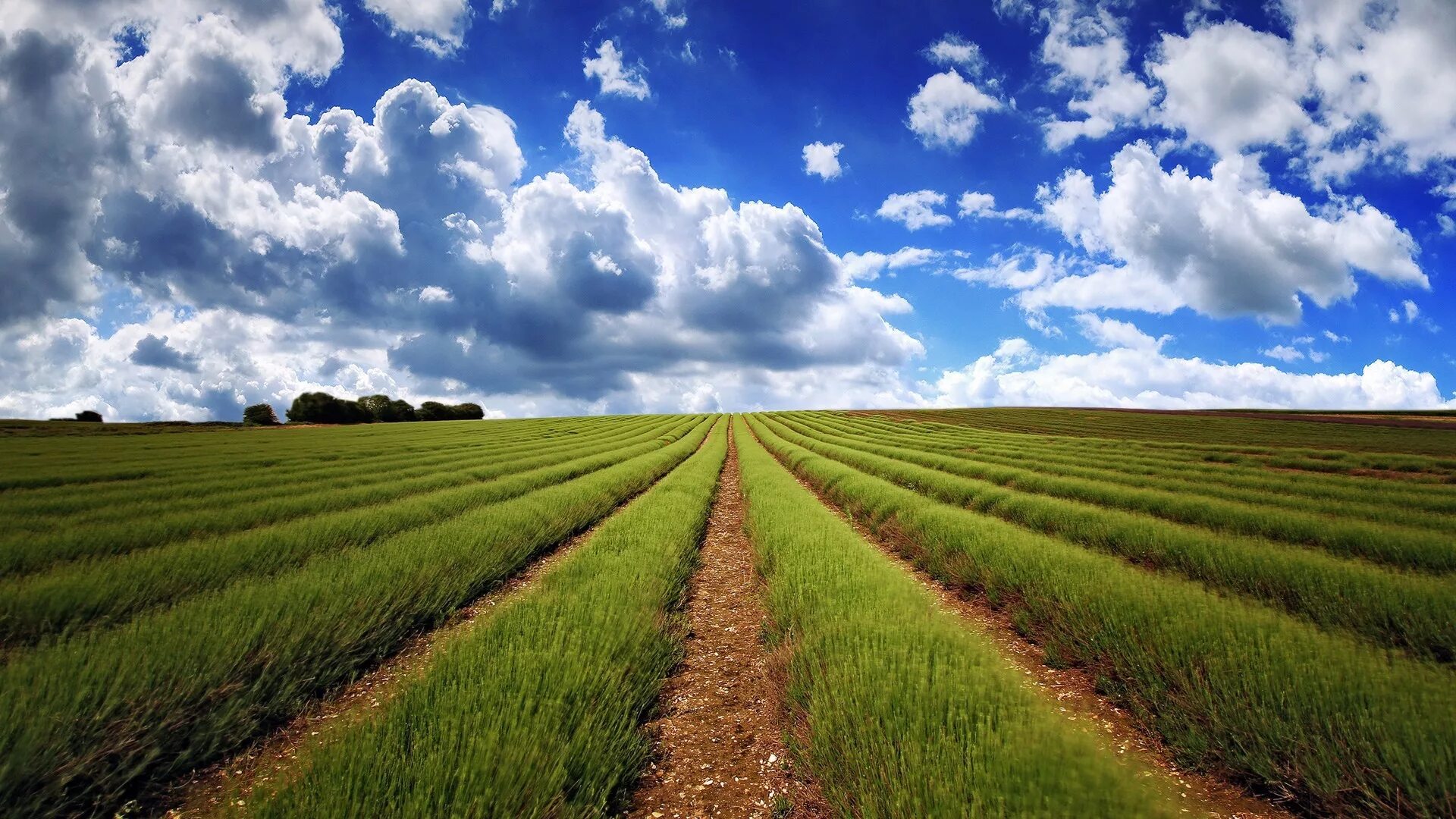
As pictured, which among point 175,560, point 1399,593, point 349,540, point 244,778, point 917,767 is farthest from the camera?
point 349,540

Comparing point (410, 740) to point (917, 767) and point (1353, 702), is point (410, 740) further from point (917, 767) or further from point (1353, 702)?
point (1353, 702)

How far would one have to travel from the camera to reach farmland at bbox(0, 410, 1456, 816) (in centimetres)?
277

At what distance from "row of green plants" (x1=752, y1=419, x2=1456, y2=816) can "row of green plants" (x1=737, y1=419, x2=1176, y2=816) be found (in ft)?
2.78

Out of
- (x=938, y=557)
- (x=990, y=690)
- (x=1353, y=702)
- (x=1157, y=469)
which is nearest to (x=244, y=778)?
(x=990, y=690)

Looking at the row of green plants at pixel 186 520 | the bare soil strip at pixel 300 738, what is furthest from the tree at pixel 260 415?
the bare soil strip at pixel 300 738

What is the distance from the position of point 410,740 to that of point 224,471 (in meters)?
19.1

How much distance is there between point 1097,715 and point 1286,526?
25.7 ft

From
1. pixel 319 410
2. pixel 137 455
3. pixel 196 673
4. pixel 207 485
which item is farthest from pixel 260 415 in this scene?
pixel 196 673

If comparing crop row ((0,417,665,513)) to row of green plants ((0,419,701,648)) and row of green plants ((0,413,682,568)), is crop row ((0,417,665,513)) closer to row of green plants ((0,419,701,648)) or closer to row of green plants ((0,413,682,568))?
row of green plants ((0,413,682,568))

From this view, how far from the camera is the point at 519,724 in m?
3.19

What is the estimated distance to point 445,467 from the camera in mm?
19375

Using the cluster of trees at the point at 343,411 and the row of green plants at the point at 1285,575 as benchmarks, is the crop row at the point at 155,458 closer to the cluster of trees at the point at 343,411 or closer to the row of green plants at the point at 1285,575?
the row of green plants at the point at 1285,575

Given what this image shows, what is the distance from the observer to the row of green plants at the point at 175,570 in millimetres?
4949

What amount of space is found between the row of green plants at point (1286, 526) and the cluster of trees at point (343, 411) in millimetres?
86442
